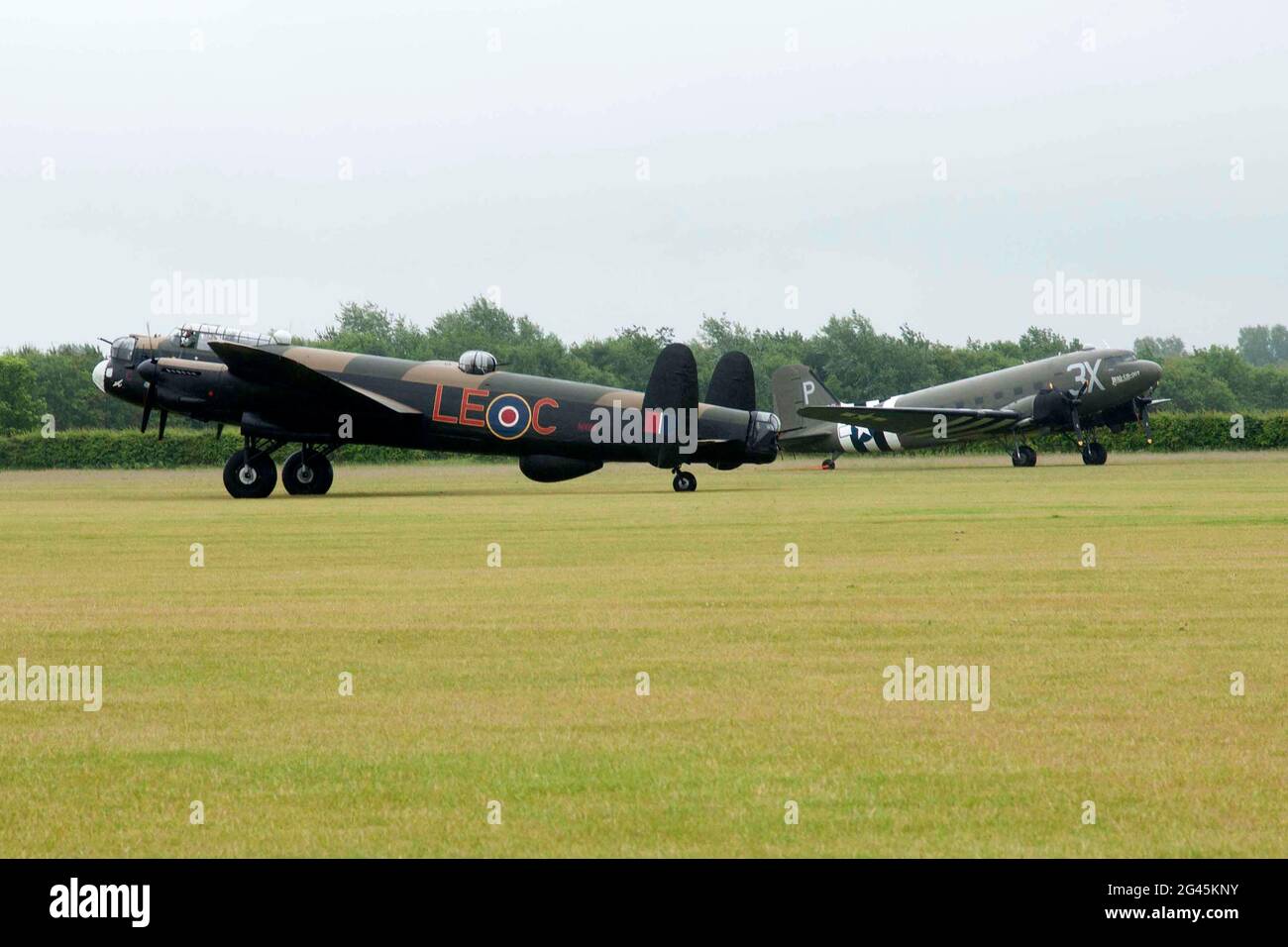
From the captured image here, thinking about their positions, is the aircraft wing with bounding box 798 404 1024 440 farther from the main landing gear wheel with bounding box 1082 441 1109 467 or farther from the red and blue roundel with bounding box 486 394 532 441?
the red and blue roundel with bounding box 486 394 532 441

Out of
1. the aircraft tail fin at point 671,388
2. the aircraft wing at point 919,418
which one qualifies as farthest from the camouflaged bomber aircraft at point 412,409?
the aircraft wing at point 919,418

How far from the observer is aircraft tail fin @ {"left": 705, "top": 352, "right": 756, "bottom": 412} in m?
46.7

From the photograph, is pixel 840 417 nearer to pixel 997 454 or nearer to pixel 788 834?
pixel 997 454

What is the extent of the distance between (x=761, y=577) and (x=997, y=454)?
64.3m

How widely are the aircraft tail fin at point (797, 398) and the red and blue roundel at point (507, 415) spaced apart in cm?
2894

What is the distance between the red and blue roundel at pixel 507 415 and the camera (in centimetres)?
4241

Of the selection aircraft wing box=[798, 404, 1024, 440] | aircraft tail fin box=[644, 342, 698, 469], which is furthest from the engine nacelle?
aircraft wing box=[798, 404, 1024, 440]

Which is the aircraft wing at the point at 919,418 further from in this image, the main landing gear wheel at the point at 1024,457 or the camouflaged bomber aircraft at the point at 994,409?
the main landing gear wheel at the point at 1024,457

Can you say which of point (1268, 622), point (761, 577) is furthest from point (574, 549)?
point (1268, 622)

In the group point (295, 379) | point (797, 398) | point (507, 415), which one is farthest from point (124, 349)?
point (797, 398)

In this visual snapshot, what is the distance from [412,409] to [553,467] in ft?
12.8

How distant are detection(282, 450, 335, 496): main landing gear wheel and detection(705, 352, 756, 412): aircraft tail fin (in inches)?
417

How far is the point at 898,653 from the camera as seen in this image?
13.2m
